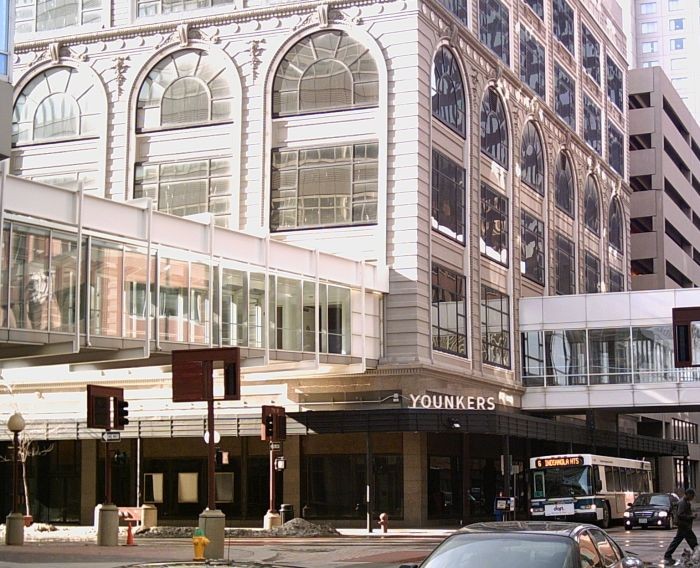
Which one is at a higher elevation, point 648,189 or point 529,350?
point 648,189

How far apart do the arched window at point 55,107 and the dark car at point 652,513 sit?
29.0 metres

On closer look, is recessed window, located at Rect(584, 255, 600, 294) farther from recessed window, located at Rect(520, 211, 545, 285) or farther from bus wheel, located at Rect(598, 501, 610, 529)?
bus wheel, located at Rect(598, 501, 610, 529)

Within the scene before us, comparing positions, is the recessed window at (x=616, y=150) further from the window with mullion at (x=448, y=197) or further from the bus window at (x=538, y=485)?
the bus window at (x=538, y=485)

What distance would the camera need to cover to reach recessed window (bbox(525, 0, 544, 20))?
6682 centimetres

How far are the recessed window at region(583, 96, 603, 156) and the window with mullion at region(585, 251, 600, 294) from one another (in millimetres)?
7048

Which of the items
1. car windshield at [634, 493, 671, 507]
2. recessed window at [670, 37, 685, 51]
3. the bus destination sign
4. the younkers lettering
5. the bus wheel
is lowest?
the bus wheel

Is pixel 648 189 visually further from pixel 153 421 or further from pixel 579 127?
pixel 153 421

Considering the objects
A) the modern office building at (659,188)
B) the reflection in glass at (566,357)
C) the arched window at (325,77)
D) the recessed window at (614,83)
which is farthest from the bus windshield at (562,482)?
Result: the modern office building at (659,188)

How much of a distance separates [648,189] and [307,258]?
207 feet

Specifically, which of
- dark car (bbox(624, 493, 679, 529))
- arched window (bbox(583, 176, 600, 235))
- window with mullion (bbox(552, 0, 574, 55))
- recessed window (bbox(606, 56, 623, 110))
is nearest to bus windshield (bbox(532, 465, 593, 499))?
dark car (bbox(624, 493, 679, 529))

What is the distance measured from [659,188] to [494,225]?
46988 millimetres

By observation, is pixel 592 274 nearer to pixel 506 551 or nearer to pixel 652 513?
pixel 652 513

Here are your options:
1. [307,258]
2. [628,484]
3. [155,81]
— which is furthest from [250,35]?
[628,484]

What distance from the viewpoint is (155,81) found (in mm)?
55562
